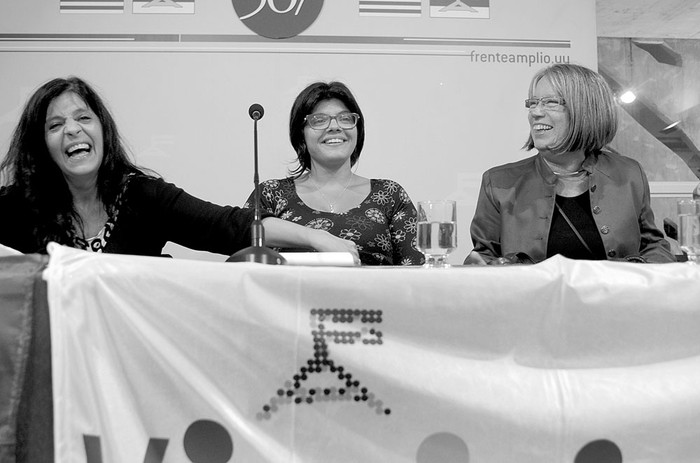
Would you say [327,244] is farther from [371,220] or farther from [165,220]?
[371,220]

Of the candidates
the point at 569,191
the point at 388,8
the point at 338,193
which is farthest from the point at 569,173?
the point at 388,8

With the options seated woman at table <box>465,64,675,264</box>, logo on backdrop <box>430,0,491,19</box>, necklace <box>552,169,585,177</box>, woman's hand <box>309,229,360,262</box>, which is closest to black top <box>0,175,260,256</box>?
woman's hand <box>309,229,360,262</box>

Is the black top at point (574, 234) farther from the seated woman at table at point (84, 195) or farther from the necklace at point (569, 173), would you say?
→ the seated woman at table at point (84, 195)

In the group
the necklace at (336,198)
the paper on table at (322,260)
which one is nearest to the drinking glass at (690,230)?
the paper on table at (322,260)

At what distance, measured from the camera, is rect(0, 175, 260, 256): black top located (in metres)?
2.00

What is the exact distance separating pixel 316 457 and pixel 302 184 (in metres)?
1.84

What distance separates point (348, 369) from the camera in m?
1.10

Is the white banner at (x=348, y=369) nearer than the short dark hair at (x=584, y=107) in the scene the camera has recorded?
Yes

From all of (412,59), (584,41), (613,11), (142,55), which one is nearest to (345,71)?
(412,59)

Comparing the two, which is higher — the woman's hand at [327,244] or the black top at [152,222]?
the black top at [152,222]

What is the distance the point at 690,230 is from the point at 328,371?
0.87 meters

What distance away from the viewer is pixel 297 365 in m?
1.09

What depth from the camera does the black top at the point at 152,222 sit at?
2004 millimetres

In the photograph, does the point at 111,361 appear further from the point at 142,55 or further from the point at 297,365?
the point at 142,55
